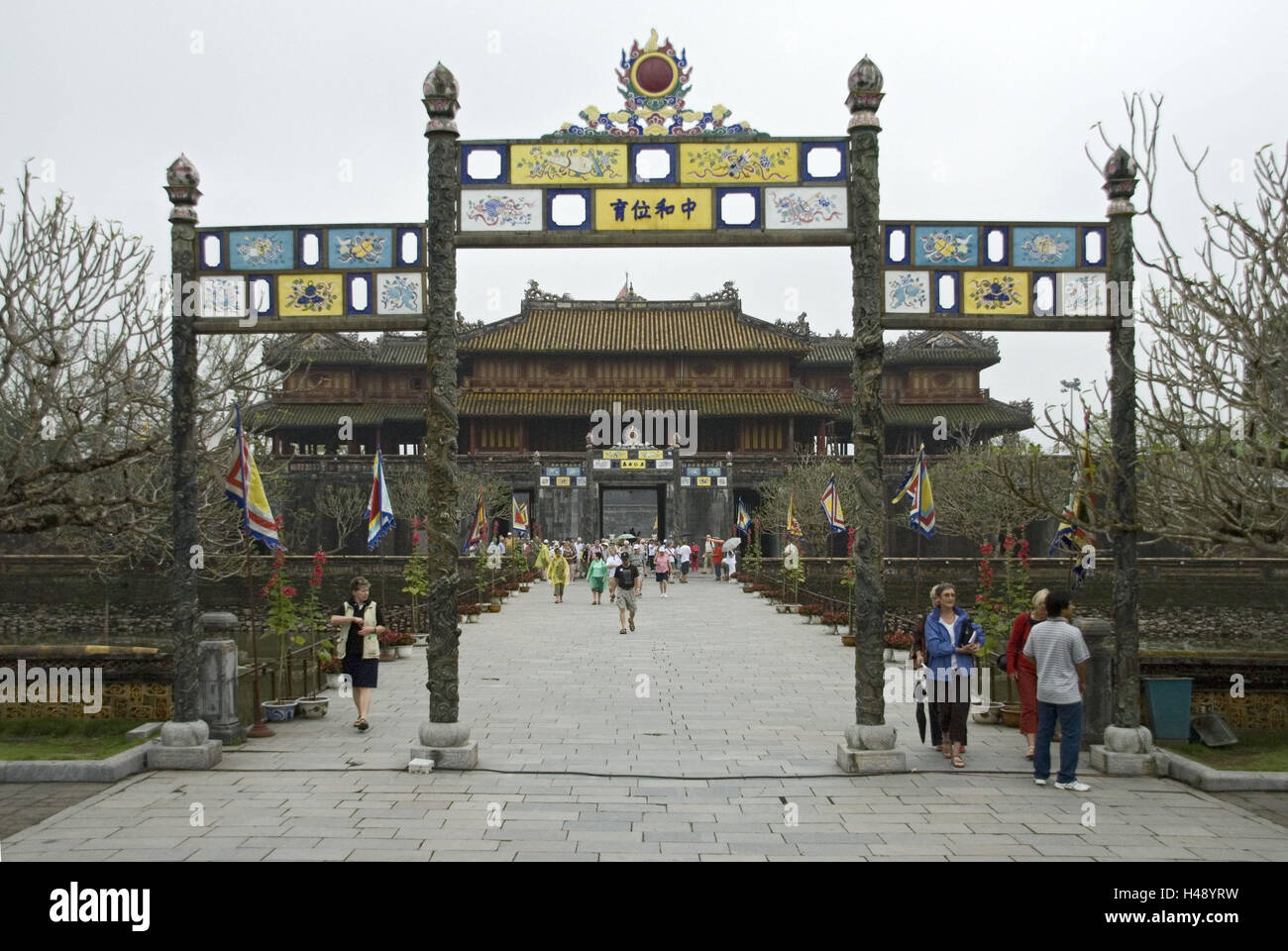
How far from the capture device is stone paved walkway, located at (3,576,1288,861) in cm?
682

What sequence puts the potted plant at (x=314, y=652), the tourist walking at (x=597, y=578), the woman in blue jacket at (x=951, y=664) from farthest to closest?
the tourist walking at (x=597, y=578), the potted plant at (x=314, y=652), the woman in blue jacket at (x=951, y=664)

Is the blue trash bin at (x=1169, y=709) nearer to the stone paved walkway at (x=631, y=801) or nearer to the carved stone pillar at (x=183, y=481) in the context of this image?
the stone paved walkway at (x=631, y=801)

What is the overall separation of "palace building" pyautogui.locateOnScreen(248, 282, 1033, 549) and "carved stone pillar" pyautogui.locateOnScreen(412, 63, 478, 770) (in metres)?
38.1

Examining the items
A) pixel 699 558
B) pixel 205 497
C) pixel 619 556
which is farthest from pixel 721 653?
pixel 699 558

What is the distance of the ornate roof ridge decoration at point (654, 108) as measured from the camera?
9.70 m

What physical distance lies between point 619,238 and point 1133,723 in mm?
5924

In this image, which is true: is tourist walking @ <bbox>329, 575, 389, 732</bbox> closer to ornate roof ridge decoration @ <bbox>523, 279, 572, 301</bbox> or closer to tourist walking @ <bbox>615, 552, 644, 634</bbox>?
tourist walking @ <bbox>615, 552, 644, 634</bbox>

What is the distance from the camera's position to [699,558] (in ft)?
149

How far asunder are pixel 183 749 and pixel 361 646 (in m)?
2.12

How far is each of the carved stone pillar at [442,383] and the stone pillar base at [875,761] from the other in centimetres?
Result: 317

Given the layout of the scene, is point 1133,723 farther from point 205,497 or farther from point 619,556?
point 619,556

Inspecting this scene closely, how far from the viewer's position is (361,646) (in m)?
10.9

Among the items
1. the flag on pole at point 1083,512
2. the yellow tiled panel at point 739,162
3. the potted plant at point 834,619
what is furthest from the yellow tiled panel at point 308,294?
the potted plant at point 834,619

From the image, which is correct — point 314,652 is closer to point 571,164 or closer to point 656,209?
point 571,164
